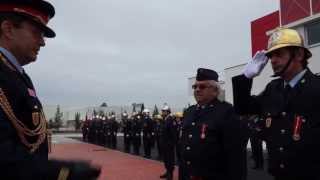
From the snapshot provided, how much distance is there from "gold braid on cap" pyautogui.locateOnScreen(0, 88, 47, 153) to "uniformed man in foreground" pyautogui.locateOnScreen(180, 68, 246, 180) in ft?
7.14

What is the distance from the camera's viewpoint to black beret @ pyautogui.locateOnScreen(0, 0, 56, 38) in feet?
7.00

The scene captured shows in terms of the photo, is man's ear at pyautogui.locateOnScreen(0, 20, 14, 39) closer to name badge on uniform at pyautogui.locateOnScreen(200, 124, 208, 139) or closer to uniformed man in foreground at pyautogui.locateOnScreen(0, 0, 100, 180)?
uniformed man in foreground at pyautogui.locateOnScreen(0, 0, 100, 180)

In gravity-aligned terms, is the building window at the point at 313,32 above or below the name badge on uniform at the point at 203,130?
above

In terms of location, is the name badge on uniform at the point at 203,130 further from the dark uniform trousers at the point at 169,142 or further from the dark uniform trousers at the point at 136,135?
the dark uniform trousers at the point at 136,135

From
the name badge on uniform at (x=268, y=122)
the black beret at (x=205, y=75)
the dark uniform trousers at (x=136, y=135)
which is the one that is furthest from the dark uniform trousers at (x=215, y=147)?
the dark uniform trousers at (x=136, y=135)

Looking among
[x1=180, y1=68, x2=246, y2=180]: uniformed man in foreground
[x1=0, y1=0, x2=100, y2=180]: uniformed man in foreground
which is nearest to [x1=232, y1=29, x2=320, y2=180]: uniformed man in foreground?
[x1=180, y1=68, x2=246, y2=180]: uniformed man in foreground

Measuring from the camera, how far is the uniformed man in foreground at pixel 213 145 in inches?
161

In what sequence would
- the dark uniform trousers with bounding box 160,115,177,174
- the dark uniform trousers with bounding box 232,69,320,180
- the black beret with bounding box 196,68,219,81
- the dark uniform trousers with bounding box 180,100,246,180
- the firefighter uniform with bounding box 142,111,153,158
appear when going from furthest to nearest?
1. the firefighter uniform with bounding box 142,111,153,158
2. the dark uniform trousers with bounding box 160,115,177,174
3. the black beret with bounding box 196,68,219,81
4. the dark uniform trousers with bounding box 180,100,246,180
5. the dark uniform trousers with bounding box 232,69,320,180

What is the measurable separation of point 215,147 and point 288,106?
1029 mm

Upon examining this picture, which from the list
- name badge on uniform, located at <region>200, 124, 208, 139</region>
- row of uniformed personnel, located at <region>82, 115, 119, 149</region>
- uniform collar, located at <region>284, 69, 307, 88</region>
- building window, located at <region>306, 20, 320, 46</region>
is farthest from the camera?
row of uniformed personnel, located at <region>82, 115, 119, 149</region>

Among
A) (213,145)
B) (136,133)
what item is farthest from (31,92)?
(136,133)

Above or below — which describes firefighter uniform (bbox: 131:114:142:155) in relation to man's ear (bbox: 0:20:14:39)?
below

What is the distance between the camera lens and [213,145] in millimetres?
4156

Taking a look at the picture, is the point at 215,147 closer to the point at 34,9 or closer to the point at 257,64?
the point at 257,64
